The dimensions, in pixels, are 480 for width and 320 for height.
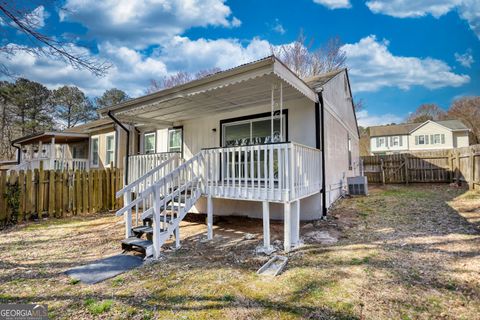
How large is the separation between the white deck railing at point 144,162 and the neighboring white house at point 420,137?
40292mm

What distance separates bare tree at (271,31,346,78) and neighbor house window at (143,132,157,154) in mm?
15144

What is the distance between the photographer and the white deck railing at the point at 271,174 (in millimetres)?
4738

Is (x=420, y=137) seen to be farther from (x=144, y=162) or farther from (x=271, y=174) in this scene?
(x=144, y=162)

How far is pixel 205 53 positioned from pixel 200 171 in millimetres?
15830

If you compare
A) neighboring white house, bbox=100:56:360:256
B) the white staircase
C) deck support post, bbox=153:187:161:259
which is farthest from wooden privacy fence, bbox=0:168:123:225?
deck support post, bbox=153:187:161:259

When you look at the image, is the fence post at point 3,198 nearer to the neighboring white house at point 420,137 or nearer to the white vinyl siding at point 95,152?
the white vinyl siding at point 95,152

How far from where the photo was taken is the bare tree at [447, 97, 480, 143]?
35691 mm

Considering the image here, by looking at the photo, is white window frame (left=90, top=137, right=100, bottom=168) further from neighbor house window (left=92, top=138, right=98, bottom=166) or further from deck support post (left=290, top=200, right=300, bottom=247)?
deck support post (left=290, top=200, right=300, bottom=247)

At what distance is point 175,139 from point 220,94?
4423 mm

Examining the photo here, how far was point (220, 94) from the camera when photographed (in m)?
6.12

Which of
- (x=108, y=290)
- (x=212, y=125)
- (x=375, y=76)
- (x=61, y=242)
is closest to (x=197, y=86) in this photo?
(x=212, y=125)

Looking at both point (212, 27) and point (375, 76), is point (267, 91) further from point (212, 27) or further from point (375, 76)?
point (375, 76)

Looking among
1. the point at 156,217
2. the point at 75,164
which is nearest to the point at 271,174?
the point at 156,217

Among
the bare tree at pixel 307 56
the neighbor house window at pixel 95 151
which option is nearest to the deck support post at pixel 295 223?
the neighbor house window at pixel 95 151
